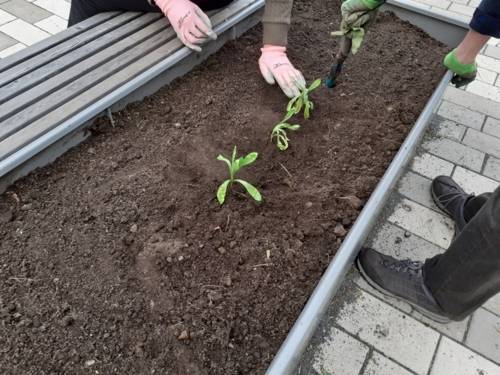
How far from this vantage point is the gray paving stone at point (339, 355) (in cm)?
150

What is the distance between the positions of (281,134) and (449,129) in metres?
1.28

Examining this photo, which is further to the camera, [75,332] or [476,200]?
[476,200]

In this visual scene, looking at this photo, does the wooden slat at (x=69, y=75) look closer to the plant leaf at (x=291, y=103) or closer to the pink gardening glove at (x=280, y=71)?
the pink gardening glove at (x=280, y=71)

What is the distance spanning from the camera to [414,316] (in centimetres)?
167

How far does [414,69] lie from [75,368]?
2.23 m

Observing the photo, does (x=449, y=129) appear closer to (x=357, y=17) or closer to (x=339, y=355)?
(x=357, y=17)

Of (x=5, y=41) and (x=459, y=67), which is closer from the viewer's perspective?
(x=459, y=67)

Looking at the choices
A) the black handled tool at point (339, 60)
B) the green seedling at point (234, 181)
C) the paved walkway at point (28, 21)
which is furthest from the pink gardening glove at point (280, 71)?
the paved walkway at point (28, 21)

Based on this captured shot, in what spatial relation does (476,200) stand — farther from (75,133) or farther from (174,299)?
(75,133)

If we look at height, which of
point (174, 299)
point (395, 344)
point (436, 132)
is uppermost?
point (174, 299)

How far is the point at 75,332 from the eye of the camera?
1205 millimetres

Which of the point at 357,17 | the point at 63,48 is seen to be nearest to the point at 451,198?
the point at 357,17

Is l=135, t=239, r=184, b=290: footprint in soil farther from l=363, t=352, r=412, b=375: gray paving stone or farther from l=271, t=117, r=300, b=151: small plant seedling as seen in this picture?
l=363, t=352, r=412, b=375: gray paving stone

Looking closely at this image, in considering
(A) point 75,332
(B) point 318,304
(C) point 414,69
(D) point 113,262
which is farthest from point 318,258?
(C) point 414,69
